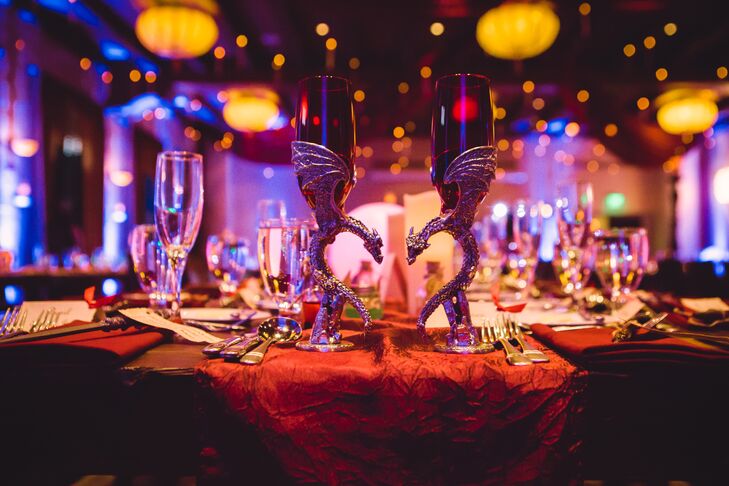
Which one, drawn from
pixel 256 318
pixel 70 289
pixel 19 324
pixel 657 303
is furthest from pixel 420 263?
pixel 70 289

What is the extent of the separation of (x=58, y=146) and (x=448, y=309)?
7.30 m

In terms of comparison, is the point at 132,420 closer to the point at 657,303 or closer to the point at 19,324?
the point at 19,324

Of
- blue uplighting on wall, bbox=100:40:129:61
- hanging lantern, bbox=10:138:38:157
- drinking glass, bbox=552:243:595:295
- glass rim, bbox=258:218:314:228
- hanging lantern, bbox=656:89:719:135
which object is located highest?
blue uplighting on wall, bbox=100:40:129:61

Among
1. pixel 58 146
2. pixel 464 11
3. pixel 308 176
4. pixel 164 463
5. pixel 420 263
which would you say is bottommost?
pixel 164 463

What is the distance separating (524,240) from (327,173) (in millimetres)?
1023

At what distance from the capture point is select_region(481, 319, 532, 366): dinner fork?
2.23ft

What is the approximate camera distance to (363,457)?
62 centimetres

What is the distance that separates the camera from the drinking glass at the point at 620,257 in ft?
4.02

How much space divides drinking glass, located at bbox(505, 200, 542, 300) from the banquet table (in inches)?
36.7

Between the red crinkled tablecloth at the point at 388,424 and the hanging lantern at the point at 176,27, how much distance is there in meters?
3.45

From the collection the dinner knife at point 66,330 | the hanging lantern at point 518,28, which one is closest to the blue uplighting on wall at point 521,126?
the hanging lantern at point 518,28

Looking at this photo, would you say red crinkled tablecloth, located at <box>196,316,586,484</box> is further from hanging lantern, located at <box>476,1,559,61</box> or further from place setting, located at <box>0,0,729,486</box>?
hanging lantern, located at <box>476,1,559,61</box>

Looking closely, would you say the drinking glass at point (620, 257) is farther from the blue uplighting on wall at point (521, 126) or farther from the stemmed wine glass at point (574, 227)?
the blue uplighting on wall at point (521, 126)

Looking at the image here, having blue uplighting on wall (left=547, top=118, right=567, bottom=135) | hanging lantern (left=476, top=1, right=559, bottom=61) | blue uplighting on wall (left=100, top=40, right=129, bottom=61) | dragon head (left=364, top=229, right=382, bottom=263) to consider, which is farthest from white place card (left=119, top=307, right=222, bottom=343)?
blue uplighting on wall (left=547, top=118, right=567, bottom=135)
